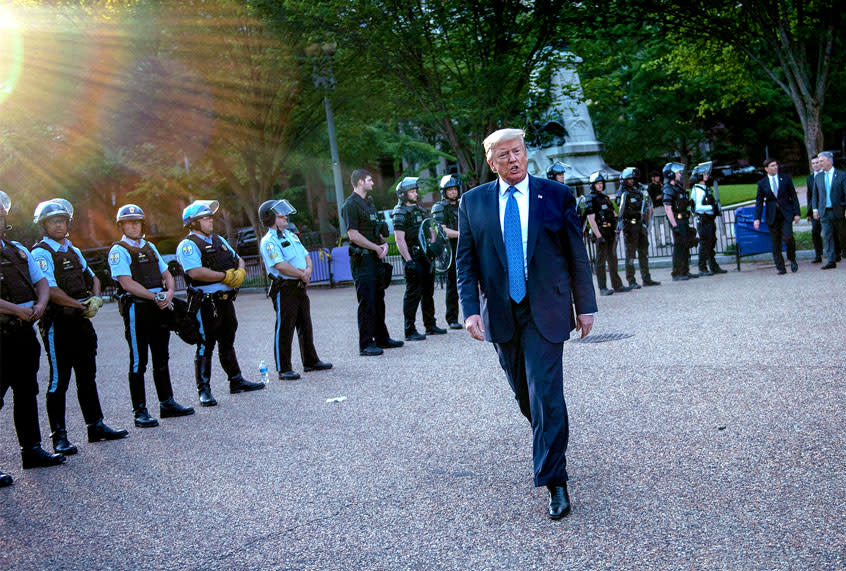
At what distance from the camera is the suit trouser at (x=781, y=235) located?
14547 millimetres

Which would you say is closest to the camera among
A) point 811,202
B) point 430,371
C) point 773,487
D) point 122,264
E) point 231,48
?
point 773,487

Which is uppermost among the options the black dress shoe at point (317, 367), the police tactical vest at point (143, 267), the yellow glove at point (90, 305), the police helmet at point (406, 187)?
the police helmet at point (406, 187)

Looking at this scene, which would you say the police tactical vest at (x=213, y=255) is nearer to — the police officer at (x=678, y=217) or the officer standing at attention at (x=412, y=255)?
the officer standing at attention at (x=412, y=255)

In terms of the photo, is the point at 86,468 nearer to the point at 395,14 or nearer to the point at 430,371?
the point at 430,371

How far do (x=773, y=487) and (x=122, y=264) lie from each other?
5488 millimetres

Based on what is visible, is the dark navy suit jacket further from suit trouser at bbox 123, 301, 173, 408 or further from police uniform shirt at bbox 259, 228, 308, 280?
police uniform shirt at bbox 259, 228, 308, 280

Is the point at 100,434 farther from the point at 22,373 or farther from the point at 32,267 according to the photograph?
the point at 32,267

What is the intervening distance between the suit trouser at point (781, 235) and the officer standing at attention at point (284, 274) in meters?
8.30

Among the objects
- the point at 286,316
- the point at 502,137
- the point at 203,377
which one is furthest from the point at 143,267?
the point at 502,137

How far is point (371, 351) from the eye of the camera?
34.8ft

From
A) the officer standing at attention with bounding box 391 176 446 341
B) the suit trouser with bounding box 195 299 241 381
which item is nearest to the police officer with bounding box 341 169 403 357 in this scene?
the officer standing at attention with bounding box 391 176 446 341

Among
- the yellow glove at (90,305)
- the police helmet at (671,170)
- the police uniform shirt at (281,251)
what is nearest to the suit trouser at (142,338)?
the yellow glove at (90,305)

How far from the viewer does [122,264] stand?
7723mm

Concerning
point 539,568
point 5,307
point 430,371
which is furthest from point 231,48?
point 539,568
